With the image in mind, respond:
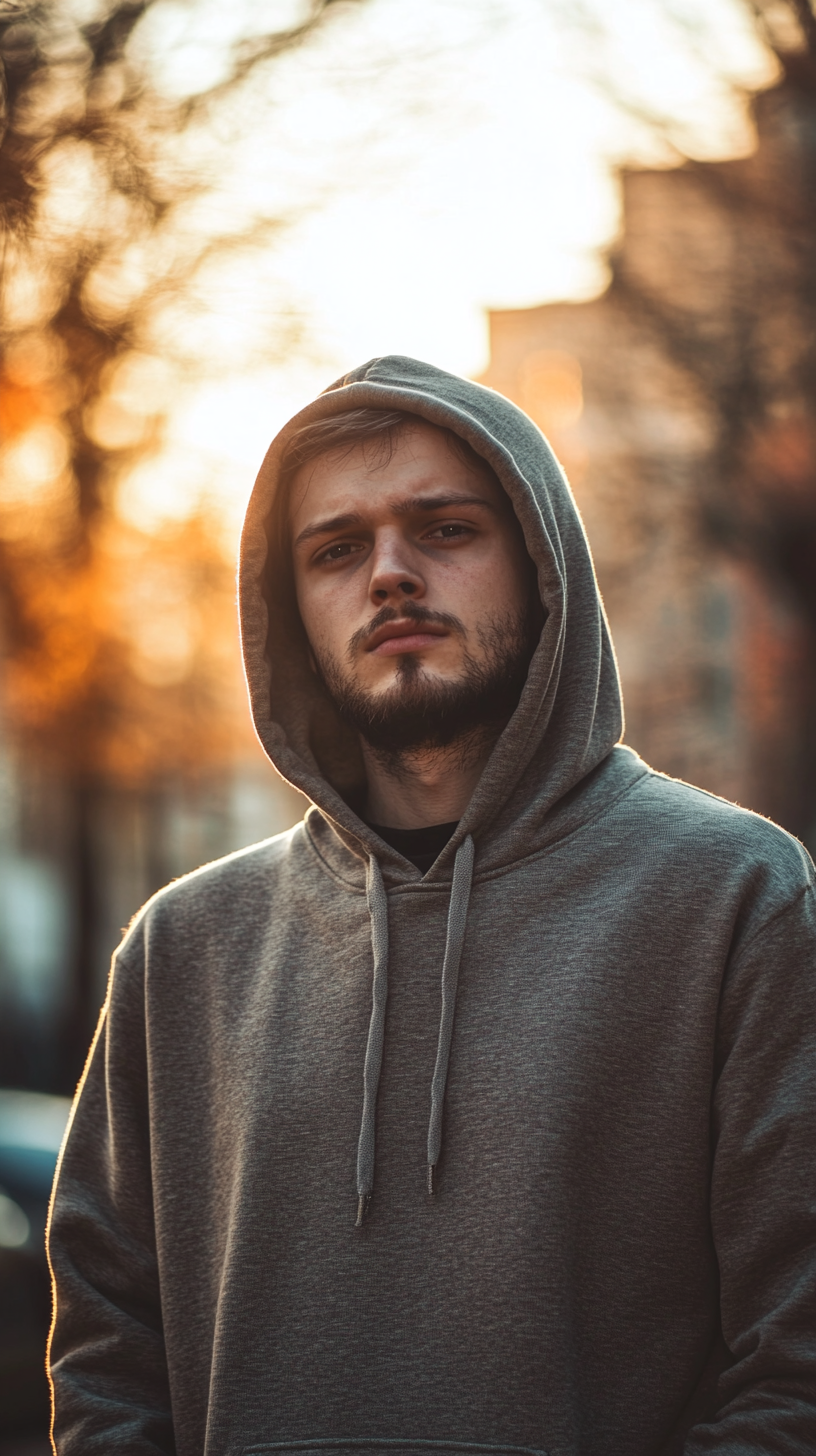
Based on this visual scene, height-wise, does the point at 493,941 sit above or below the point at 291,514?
below

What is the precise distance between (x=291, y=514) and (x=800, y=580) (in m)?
8.71

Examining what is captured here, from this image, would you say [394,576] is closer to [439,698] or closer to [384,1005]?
[439,698]

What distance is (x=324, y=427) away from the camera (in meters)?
2.49

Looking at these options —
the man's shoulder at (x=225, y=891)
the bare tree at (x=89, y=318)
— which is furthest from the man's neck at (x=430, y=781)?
the bare tree at (x=89, y=318)

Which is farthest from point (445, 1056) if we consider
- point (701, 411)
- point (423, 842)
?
point (701, 411)

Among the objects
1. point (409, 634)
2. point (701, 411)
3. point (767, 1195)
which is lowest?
point (767, 1195)

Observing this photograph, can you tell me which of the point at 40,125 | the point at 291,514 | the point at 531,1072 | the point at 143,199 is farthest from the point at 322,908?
the point at 143,199

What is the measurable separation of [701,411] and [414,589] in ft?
30.1

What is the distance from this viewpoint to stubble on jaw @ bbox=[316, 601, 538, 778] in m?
2.32

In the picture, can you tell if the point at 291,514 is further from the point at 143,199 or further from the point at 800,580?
the point at 800,580

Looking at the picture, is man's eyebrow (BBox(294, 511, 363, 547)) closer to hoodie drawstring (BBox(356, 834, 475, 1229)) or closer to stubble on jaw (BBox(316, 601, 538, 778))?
stubble on jaw (BBox(316, 601, 538, 778))

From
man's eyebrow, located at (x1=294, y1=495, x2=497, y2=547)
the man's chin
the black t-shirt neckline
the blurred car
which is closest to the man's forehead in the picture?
man's eyebrow, located at (x1=294, y1=495, x2=497, y2=547)

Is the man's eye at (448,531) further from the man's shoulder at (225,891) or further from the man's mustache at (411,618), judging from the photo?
the man's shoulder at (225,891)

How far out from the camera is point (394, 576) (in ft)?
7.55
